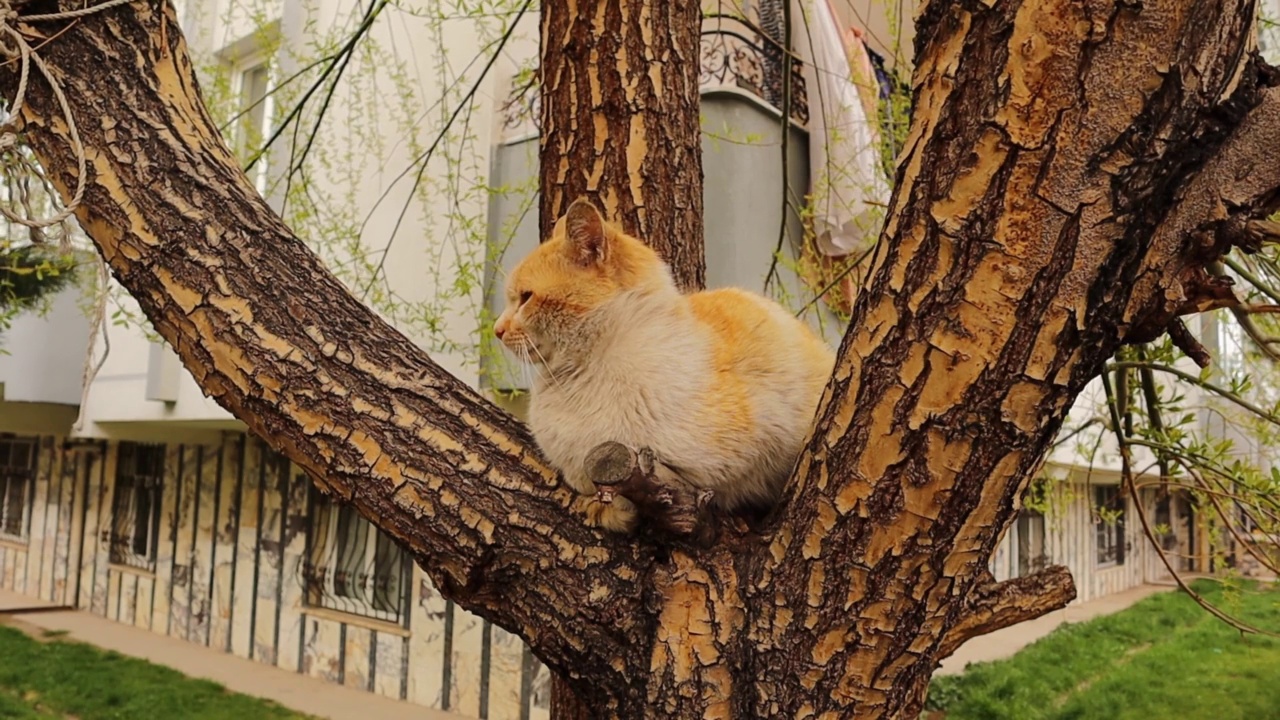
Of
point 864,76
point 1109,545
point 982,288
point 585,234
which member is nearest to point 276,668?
point 864,76

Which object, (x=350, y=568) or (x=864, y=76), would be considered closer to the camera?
(x=864, y=76)

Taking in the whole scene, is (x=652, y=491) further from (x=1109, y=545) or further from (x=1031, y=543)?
(x=1109, y=545)

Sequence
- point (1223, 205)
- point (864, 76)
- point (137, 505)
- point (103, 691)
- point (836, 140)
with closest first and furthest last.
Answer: point (1223, 205)
point (836, 140)
point (864, 76)
point (103, 691)
point (137, 505)

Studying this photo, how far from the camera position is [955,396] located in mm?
753

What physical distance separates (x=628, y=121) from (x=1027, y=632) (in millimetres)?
4945

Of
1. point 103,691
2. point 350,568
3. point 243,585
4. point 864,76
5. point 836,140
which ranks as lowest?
point 103,691

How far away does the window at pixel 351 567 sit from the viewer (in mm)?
4676

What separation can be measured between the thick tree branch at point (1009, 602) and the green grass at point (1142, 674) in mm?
1588

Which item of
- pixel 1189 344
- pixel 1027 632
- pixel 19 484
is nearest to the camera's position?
pixel 1189 344

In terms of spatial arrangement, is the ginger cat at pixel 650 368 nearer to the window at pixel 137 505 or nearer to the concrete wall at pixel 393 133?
the concrete wall at pixel 393 133

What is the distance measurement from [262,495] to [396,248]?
2.28 metres

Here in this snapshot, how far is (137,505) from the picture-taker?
6.03 meters

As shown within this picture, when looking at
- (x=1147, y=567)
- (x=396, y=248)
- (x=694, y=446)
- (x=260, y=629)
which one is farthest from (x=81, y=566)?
(x=1147, y=567)

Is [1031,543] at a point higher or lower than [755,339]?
lower
